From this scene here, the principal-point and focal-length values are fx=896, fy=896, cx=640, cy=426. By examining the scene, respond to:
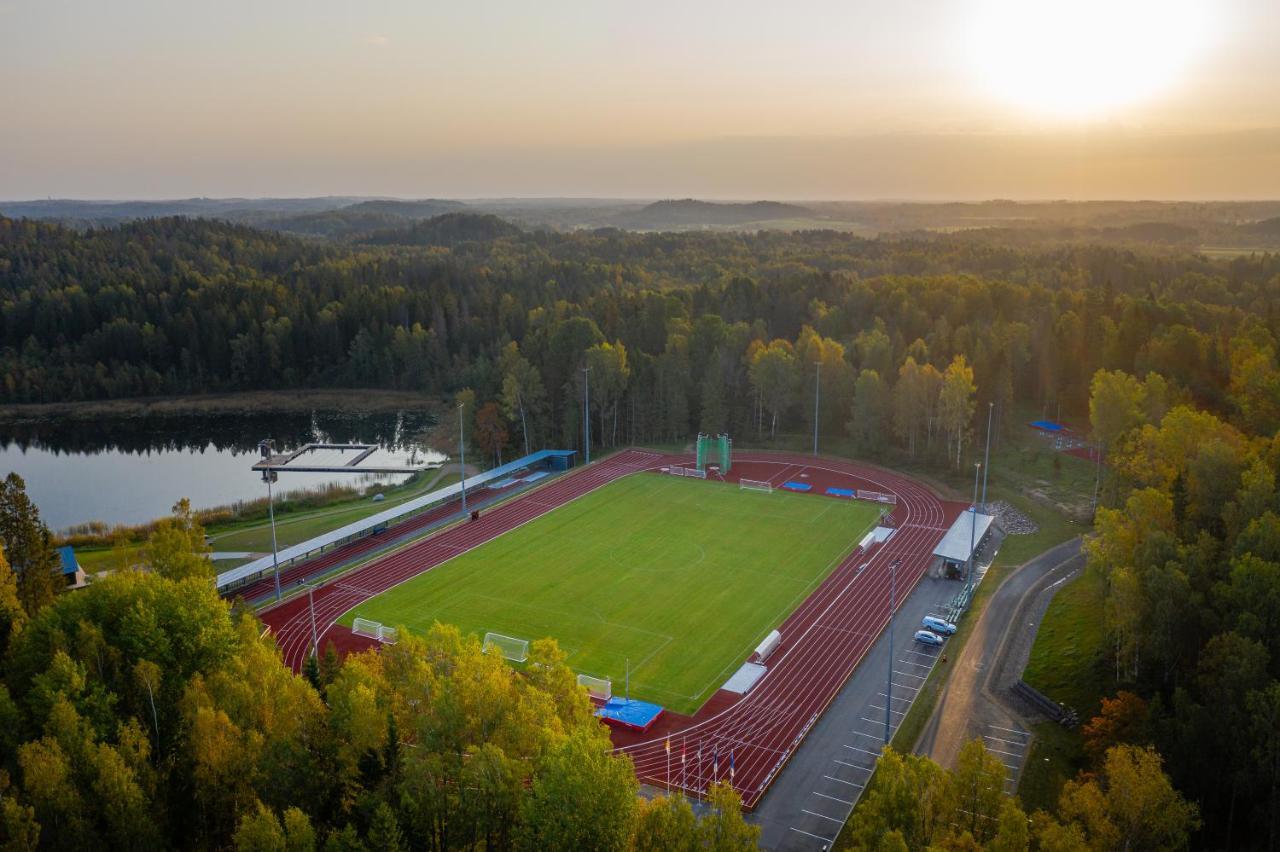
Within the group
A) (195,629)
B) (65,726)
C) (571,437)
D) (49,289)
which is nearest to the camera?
(65,726)

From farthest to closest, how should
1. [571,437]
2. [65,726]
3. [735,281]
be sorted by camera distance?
[735,281], [571,437], [65,726]

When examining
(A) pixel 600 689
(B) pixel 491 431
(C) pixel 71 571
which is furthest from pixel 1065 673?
(B) pixel 491 431

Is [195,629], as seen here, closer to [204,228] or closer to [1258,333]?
[1258,333]

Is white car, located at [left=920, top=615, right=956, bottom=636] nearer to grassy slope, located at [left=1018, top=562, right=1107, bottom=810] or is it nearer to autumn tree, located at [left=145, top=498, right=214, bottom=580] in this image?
grassy slope, located at [left=1018, top=562, right=1107, bottom=810]

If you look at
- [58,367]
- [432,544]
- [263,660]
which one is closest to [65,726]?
[263,660]

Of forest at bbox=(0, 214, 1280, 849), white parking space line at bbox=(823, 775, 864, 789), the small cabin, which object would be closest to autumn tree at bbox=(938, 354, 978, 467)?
forest at bbox=(0, 214, 1280, 849)

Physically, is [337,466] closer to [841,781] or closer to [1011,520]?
[1011,520]
